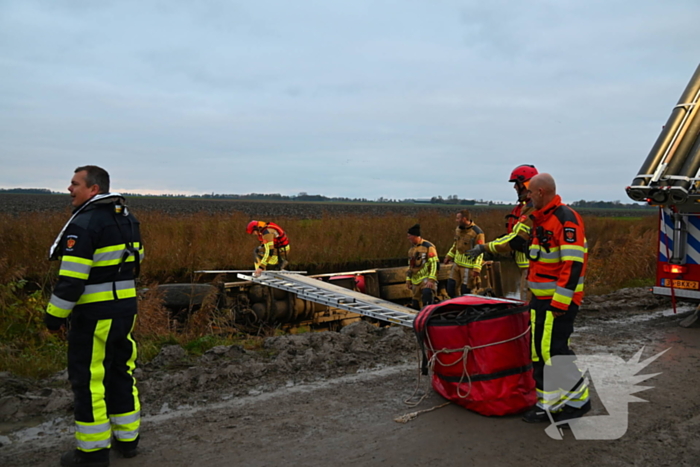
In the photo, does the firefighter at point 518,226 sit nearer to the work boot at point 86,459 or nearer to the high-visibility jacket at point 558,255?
the high-visibility jacket at point 558,255

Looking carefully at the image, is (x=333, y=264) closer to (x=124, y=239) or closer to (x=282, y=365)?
(x=282, y=365)

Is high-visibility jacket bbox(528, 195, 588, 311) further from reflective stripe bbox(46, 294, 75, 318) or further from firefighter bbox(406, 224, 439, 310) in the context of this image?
firefighter bbox(406, 224, 439, 310)

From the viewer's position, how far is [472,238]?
1066 cm

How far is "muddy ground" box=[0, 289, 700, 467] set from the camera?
13.0ft

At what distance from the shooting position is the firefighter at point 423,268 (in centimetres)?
1059

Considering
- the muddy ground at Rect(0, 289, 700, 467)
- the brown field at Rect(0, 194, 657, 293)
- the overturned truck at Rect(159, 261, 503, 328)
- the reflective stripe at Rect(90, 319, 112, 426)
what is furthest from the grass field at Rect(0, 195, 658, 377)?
the reflective stripe at Rect(90, 319, 112, 426)

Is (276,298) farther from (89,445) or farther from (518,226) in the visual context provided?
(89,445)

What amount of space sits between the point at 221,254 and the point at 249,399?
14.8 meters

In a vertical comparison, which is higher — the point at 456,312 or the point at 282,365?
the point at 456,312

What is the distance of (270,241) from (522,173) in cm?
713

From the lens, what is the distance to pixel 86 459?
3711mm

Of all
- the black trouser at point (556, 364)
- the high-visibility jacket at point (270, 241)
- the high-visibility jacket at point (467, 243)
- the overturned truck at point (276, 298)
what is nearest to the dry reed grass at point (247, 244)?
the overturned truck at point (276, 298)

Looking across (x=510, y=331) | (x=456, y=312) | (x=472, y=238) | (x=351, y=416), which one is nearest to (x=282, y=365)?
(x=351, y=416)

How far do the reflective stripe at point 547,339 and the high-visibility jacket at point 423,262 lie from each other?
6128 mm
